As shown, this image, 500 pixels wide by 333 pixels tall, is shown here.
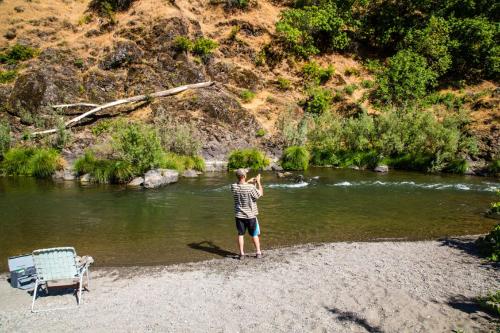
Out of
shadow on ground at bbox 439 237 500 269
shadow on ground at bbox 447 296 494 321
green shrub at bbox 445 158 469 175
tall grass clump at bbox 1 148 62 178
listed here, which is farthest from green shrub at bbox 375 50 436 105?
shadow on ground at bbox 447 296 494 321

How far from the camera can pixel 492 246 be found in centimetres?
951

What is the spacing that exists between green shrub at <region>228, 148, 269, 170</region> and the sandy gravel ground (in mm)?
18361

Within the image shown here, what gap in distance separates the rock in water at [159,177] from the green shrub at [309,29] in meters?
28.1

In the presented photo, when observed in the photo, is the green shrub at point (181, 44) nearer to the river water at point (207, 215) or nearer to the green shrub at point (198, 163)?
the green shrub at point (198, 163)

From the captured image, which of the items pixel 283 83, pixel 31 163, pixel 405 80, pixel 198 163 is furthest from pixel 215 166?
pixel 405 80

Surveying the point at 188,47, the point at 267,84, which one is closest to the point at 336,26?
the point at 267,84

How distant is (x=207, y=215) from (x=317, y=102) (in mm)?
26520

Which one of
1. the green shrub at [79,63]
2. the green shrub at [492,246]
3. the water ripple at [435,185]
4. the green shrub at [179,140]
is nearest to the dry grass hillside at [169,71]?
the green shrub at [79,63]

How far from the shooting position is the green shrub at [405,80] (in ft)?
121

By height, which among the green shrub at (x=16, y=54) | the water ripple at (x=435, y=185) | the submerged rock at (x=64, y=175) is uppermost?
the green shrub at (x=16, y=54)

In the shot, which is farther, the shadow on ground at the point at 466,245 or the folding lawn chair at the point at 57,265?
the shadow on ground at the point at 466,245

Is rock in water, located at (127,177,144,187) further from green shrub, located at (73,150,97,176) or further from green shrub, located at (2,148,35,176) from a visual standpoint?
green shrub, located at (2,148,35,176)

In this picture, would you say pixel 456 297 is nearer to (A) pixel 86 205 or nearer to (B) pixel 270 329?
(B) pixel 270 329

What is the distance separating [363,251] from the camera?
10.3 m
